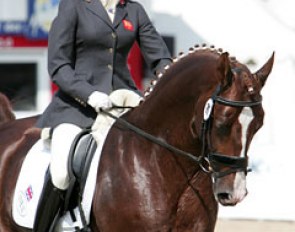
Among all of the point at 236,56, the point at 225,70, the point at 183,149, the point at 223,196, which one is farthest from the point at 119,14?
the point at 236,56

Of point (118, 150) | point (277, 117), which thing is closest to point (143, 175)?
point (118, 150)

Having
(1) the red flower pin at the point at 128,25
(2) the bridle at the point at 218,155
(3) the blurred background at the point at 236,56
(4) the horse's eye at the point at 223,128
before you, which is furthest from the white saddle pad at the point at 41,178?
(3) the blurred background at the point at 236,56

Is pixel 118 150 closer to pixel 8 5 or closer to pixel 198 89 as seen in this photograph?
pixel 198 89

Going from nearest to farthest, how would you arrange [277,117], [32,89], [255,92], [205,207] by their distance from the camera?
[255,92]
[205,207]
[277,117]
[32,89]

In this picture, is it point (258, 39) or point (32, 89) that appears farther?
point (258, 39)

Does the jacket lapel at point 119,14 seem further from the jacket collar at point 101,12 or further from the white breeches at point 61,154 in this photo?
the white breeches at point 61,154

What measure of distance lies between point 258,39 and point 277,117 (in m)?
4.62

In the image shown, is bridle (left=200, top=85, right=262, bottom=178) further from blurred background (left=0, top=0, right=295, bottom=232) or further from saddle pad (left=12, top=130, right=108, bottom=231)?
blurred background (left=0, top=0, right=295, bottom=232)

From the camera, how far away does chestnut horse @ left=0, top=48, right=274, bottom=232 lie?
4379mm

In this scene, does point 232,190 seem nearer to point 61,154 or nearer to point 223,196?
point 223,196

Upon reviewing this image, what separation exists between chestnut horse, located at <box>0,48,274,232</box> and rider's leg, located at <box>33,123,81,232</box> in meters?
0.22

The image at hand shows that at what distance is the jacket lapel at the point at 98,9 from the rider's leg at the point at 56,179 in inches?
24.7

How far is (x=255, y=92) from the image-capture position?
14.6 ft

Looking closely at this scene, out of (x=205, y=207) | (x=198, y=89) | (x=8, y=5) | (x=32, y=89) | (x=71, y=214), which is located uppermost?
(x=198, y=89)
